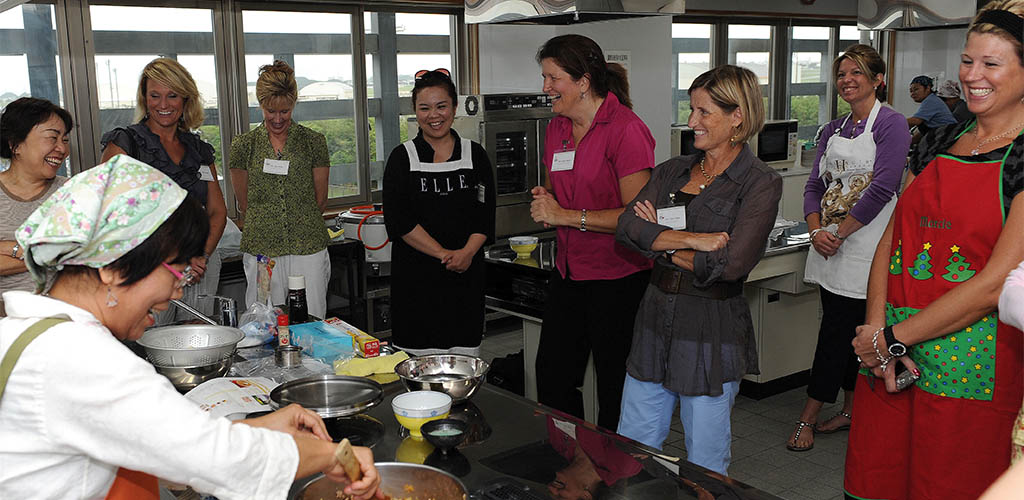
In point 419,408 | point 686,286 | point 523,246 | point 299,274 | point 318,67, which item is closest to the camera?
point 419,408


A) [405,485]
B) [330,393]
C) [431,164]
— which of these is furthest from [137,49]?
[405,485]

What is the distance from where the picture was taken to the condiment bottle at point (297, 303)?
2.83 m

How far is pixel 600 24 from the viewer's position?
5988 mm

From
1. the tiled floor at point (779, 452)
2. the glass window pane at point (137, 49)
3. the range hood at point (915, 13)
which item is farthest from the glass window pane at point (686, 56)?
the glass window pane at point (137, 49)

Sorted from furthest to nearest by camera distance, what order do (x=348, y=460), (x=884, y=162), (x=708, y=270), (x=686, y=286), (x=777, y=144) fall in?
(x=777, y=144), (x=884, y=162), (x=686, y=286), (x=708, y=270), (x=348, y=460)

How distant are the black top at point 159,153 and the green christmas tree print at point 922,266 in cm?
269

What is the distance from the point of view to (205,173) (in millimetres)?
3730

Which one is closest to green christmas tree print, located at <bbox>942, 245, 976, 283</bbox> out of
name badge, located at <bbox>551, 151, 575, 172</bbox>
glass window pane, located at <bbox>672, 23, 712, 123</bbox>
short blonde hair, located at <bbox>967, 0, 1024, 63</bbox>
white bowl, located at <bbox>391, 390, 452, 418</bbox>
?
short blonde hair, located at <bbox>967, 0, 1024, 63</bbox>

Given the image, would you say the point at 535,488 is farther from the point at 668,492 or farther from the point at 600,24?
the point at 600,24

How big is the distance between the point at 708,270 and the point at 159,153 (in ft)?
7.64

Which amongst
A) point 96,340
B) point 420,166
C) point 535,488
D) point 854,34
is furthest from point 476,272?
point 854,34

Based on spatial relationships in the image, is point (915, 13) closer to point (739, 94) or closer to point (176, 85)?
point (739, 94)

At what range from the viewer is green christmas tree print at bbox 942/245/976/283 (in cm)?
207

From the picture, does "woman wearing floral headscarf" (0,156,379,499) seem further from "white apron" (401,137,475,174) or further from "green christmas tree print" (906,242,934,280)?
"white apron" (401,137,475,174)
